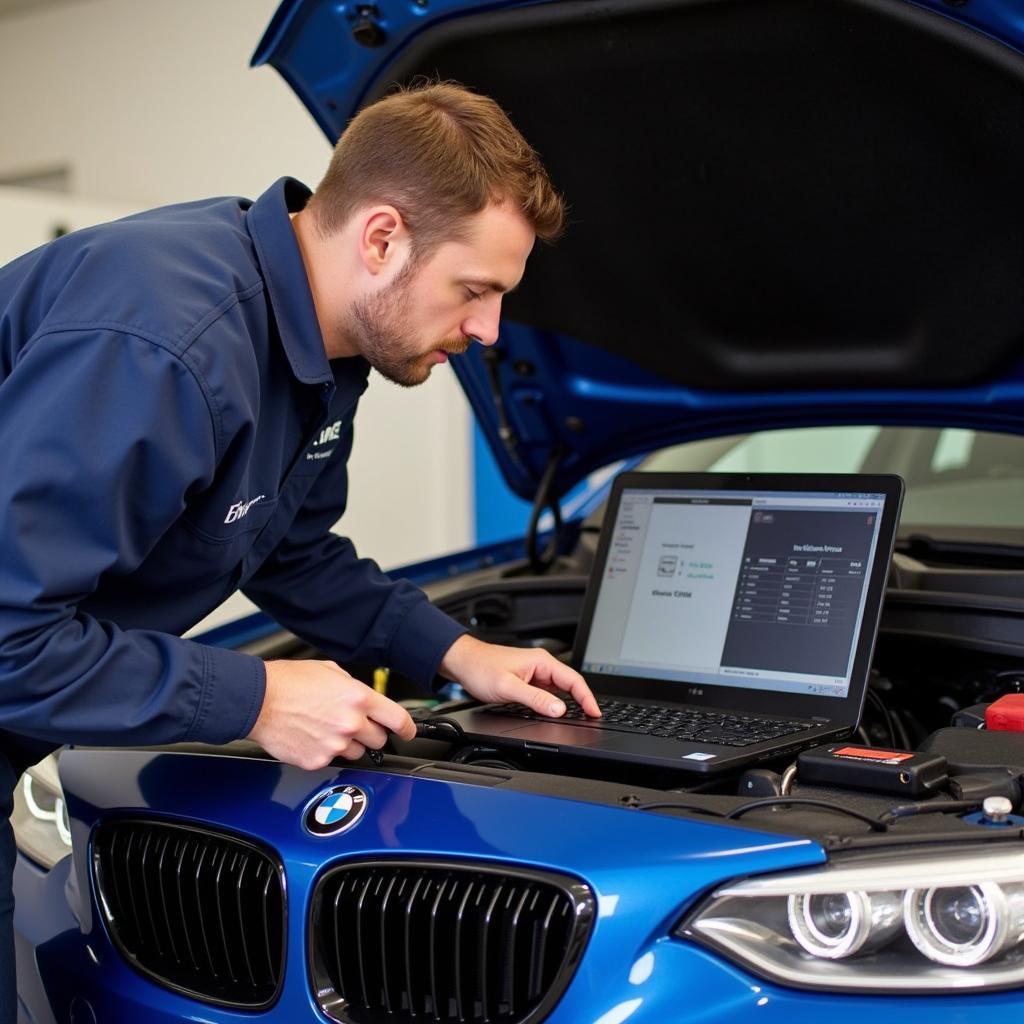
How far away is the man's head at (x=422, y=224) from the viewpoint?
1.27 m

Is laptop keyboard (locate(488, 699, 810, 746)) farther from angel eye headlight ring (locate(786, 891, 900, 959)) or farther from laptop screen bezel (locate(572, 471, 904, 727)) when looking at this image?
angel eye headlight ring (locate(786, 891, 900, 959))

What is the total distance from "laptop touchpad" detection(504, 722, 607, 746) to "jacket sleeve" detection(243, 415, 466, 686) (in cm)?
24

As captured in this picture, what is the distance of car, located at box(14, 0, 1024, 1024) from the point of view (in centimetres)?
96

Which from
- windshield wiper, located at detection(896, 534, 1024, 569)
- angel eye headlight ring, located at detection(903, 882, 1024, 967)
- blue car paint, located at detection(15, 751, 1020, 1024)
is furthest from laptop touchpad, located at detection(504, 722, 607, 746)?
windshield wiper, located at detection(896, 534, 1024, 569)

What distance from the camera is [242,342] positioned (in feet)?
3.89

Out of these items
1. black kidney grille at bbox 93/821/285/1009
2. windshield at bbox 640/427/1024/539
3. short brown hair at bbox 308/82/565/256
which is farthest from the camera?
windshield at bbox 640/427/1024/539

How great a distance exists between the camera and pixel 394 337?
1.33 metres

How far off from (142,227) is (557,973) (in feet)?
2.52

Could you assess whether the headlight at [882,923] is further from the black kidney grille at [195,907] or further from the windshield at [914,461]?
the windshield at [914,461]

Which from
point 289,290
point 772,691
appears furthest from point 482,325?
point 772,691

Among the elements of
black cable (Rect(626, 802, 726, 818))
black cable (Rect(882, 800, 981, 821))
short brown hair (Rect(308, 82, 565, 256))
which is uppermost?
short brown hair (Rect(308, 82, 565, 256))

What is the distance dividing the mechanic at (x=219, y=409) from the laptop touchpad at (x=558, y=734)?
0.05 m

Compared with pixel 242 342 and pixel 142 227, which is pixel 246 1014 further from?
pixel 142 227

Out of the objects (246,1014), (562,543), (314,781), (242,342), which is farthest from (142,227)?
(562,543)
